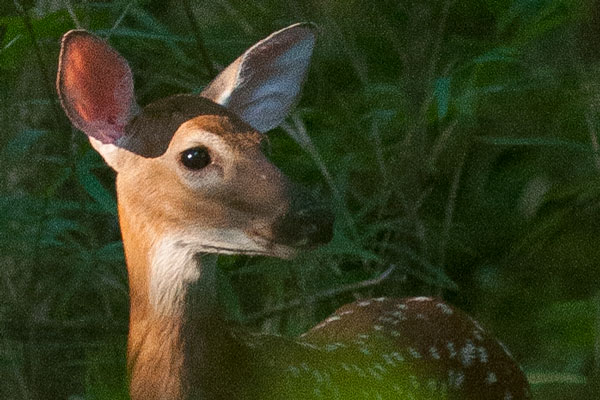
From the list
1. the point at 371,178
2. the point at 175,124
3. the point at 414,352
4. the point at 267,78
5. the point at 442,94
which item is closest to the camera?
the point at 175,124

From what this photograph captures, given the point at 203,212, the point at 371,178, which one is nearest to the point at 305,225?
the point at 203,212

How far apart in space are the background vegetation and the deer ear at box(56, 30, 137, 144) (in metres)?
0.53

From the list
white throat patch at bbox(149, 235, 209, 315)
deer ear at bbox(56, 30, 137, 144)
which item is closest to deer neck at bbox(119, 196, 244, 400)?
white throat patch at bbox(149, 235, 209, 315)

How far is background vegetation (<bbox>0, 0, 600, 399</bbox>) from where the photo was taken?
2299 millimetres

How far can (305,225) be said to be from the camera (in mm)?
1501

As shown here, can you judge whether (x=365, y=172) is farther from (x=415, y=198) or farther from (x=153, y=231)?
(x=153, y=231)

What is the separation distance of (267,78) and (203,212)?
10.7 inches

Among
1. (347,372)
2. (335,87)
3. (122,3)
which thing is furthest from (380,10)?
(347,372)

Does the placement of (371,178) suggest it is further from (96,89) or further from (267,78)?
(96,89)

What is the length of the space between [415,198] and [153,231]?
0.97m

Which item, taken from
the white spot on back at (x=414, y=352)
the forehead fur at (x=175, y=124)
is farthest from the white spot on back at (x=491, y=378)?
the forehead fur at (x=175, y=124)

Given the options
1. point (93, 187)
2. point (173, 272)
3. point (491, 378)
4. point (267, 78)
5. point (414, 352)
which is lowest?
point (491, 378)

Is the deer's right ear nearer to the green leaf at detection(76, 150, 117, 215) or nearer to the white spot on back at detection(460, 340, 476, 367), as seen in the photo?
the green leaf at detection(76, 150, 117, 215)

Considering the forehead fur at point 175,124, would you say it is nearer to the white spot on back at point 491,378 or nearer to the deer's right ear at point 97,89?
the deer's right ear at point 97,89
